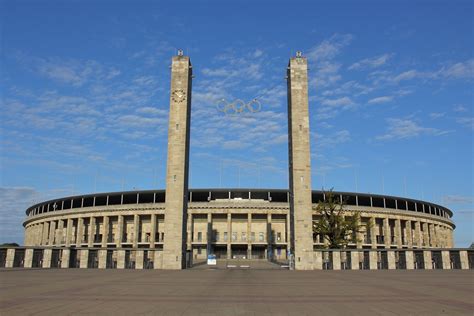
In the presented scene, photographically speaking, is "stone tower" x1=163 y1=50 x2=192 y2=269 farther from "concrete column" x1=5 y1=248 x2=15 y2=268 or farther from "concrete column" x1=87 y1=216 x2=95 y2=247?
"concrete column" x1=87 y1=216 x2=95 y2=247

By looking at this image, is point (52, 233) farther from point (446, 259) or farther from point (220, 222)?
point (446, 259)

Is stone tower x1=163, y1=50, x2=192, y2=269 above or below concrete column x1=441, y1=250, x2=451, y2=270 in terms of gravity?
above

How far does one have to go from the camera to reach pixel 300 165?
4444 cm

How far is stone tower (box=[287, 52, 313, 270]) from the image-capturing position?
42.7 meters

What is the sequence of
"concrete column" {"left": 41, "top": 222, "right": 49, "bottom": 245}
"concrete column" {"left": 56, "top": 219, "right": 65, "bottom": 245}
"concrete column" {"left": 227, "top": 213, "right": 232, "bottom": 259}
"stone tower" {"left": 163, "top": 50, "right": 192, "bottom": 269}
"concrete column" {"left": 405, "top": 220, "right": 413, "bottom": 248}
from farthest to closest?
"concrete column" {"left": 41, "top": 222, "right": 49, "bottom": 245} → "concrete column" {"left": 56, "top": 219, "right": 65, "bottom": 245} → "concrete column" {"left": 405, "top": 220, "right": 413, "bottom": 248} → "concrete column" {"left": 227, "top": 213, "right": 232, "bottom": 259} → "stone tower" {"left": 163, "top": 50, "right": 192, "bottom": 269}

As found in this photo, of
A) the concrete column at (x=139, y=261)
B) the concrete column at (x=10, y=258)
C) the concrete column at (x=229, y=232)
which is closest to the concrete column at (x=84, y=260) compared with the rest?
the concrete column at (x=139, y=261)

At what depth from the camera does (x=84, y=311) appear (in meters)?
11.2

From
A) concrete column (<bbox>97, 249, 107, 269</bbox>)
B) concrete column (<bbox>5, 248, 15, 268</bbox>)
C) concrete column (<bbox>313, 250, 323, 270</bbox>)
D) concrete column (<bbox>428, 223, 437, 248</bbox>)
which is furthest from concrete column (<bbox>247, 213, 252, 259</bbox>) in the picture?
concrete column (<bbox>5, 248, 15, 268</bbox>)

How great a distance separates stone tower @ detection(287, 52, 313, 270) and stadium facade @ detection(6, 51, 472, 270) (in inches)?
4.2

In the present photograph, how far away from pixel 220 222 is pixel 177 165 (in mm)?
48890

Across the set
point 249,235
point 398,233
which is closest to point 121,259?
point 249,235

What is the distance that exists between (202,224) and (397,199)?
48651 mm

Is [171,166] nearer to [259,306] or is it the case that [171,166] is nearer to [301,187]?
[301,187]

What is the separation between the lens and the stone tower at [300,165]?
4266cm
